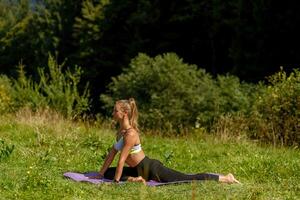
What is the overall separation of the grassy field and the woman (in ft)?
1.29

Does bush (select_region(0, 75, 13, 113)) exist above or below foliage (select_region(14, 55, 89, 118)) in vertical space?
below

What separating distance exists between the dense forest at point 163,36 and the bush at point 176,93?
24.2 feet

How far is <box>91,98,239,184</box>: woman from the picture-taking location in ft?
30.9

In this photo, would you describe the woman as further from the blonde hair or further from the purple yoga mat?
the purple yoga mat

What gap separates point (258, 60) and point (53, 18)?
3332 centimetres

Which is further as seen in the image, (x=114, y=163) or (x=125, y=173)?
(x=114, y=163)

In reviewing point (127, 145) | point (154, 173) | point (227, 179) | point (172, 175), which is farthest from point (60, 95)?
point (227, 179)

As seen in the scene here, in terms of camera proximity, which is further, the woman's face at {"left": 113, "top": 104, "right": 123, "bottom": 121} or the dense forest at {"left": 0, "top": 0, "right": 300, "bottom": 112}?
the dense forest at {"left": 0, "top": 0, "right": 300, "bottom": 112}

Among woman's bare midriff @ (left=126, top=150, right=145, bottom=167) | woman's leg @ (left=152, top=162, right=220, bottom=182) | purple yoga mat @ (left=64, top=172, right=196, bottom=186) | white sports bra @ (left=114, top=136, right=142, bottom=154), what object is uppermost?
white sports bra @ (left=114, top=136, right=142, bottom=154)

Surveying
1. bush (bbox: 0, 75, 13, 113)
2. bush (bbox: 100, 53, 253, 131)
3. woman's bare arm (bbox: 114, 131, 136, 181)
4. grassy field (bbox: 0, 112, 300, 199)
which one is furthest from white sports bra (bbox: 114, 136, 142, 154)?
bush (bbox: 100, 53, 253, 131)

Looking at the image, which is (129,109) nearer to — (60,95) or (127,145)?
(127,145)

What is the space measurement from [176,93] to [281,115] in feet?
33.8

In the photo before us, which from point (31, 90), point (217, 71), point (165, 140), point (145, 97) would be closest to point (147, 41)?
point (217, 71)

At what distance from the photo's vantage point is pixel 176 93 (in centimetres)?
2594
